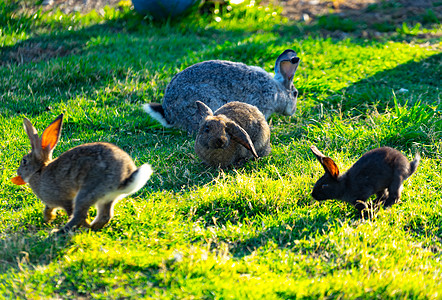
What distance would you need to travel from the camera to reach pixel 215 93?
6512 mm

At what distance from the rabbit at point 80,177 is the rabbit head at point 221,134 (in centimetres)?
117

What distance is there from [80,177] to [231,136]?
5.72 feet

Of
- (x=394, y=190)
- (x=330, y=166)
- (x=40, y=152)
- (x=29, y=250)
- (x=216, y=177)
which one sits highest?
(x=40, y=152)

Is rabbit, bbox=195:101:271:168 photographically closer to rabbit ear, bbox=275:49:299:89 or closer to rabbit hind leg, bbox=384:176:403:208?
rabbit hind leg, bbox=384:176:403:208

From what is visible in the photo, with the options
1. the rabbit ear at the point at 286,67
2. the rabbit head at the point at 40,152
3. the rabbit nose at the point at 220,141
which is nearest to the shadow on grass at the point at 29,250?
the rabbit head at the point at 40,152

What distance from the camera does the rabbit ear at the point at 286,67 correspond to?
7.04m

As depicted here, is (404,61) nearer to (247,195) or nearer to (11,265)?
(247,195)

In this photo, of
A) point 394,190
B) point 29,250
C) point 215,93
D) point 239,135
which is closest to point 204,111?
point 239,135

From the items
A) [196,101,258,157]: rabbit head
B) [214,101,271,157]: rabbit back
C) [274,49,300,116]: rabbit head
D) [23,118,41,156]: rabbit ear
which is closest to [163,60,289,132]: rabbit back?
[274,49,300,116]: rabbit head

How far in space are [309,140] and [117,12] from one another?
622cm

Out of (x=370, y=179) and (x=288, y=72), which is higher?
(x=288, y=72)

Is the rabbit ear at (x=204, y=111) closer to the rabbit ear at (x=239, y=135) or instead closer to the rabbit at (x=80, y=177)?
the rabbit ear at (x=239, y=135)

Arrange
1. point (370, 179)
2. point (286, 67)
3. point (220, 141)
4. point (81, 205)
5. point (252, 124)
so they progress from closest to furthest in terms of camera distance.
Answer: point (81, 205), point (370, 179), point (220, 141), point (252, 124), point (286, 67)

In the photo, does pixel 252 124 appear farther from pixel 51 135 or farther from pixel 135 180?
pixel 51 135
